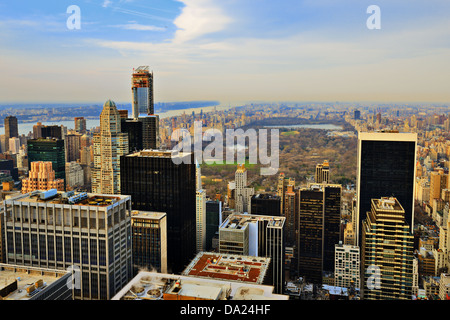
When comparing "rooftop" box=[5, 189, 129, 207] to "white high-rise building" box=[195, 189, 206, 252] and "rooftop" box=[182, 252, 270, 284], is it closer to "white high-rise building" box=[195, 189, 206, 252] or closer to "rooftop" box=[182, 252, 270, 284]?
"rooftop" box=[182, 252, 270, 284]

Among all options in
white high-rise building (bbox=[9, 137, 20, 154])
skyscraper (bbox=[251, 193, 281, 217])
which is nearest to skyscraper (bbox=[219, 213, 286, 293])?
skyscraper (bbox=[251, 193, 281, 217])

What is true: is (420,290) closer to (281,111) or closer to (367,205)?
(367,205)

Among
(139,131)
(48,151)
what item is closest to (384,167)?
(139,131)

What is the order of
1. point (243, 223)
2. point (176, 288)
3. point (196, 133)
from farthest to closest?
1. point (243, 223)
2. point (196, 133)
3. point (176, 288)

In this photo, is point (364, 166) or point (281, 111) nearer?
point (281, 111)

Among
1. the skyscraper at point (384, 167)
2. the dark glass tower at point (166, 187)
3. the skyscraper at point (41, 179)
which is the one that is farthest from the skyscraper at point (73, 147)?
the skyscraper at point (384, 167)

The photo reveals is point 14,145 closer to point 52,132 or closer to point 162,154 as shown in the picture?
point 52,132

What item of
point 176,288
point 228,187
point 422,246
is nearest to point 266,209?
point 228,187
